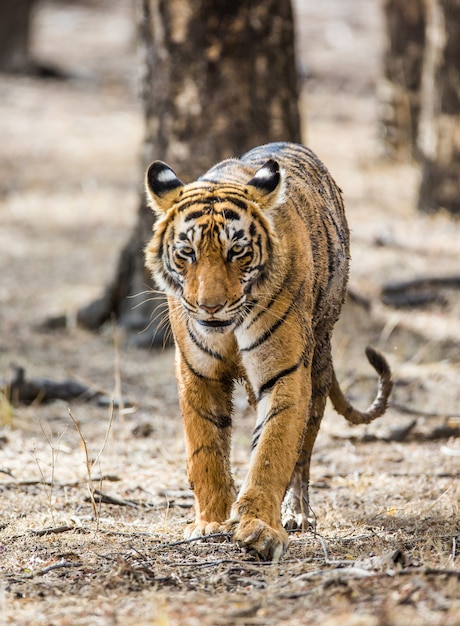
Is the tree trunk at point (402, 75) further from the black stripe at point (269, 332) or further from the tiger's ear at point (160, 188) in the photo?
the black stripe at point (269, 332)

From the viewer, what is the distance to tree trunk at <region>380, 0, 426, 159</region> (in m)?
13.9

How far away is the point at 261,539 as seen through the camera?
3789 millimetres

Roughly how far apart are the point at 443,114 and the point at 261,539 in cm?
791

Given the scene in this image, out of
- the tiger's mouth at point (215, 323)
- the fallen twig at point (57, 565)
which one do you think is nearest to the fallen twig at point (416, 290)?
the tiger's mouth at point (215, 323)

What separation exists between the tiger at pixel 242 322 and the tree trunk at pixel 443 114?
21.4ft

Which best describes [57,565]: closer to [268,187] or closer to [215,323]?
[215,323]

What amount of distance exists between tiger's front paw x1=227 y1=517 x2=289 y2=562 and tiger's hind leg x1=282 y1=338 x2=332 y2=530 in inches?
28.0

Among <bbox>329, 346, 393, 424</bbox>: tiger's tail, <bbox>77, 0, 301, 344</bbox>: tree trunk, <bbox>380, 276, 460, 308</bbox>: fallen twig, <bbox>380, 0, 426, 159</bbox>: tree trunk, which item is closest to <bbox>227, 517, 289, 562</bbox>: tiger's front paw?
<bbox>329, 346, 393, 424</bbox>: tiger's tail

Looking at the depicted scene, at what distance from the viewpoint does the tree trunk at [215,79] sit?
24.5 feet

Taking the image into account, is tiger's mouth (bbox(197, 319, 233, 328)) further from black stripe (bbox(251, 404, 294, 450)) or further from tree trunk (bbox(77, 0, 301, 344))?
tree trunk (bbox(77, 0, 301, 344))

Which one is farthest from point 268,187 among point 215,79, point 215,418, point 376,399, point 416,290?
point 416,290

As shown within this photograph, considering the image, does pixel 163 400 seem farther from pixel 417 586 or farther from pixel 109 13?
pixel 109 13

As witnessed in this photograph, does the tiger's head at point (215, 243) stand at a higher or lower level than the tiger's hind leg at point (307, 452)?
higher

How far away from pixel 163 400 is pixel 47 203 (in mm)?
6159
